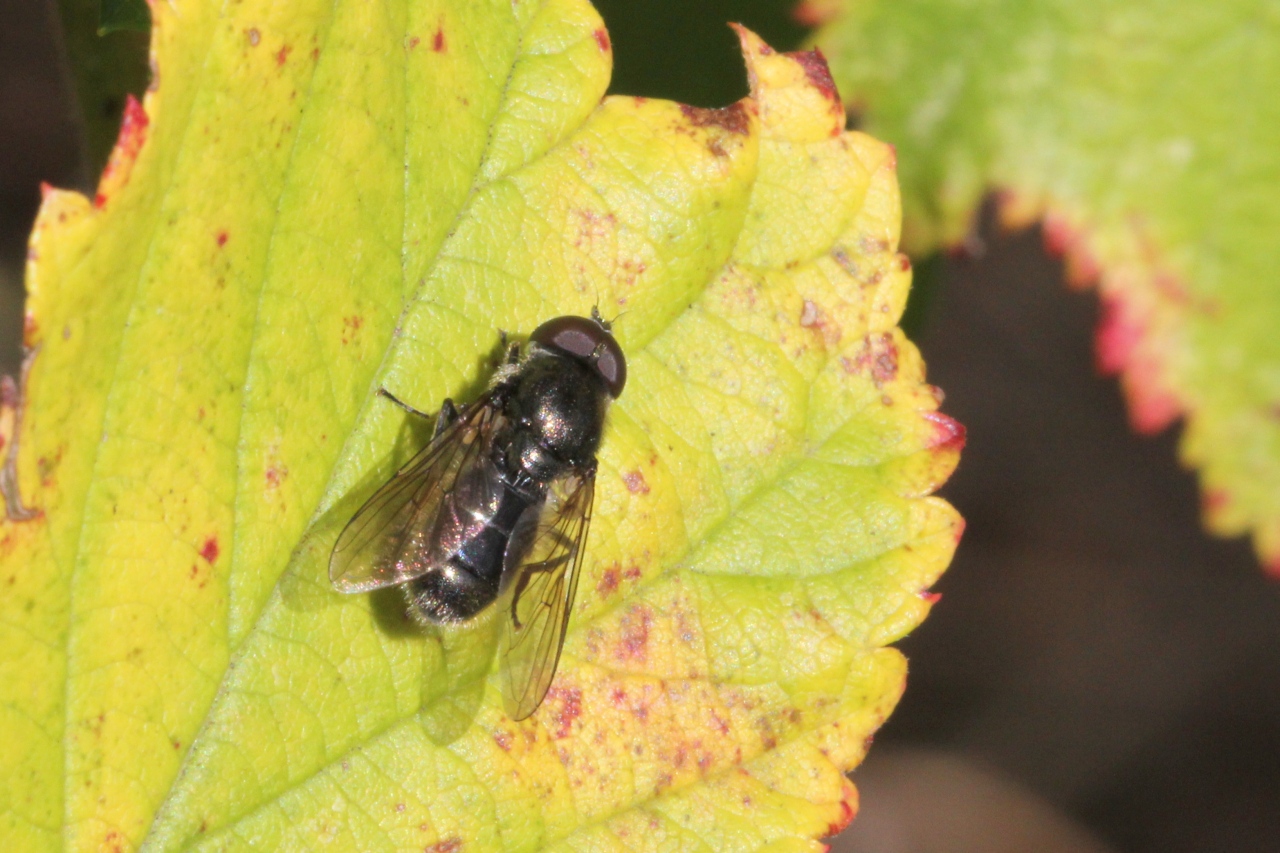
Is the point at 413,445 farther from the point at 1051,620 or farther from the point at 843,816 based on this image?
the point at 1051,620

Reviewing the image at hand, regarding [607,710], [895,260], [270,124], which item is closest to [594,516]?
[607,710]

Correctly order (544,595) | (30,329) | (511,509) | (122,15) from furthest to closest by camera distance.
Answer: (511,509), (544,595), (122,15), (30,329)

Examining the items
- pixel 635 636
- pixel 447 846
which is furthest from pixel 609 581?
pixel 447 846

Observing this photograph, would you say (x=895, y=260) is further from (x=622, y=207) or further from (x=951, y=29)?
(x=951, y=29)

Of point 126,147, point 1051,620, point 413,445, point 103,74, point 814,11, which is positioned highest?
point 126,147

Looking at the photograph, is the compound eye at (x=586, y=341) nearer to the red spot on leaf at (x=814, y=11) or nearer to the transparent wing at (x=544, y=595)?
the transparent wing at (x=544, y=595)

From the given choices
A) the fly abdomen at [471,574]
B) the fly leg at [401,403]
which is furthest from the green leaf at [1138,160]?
the fly leg at [401,403]
